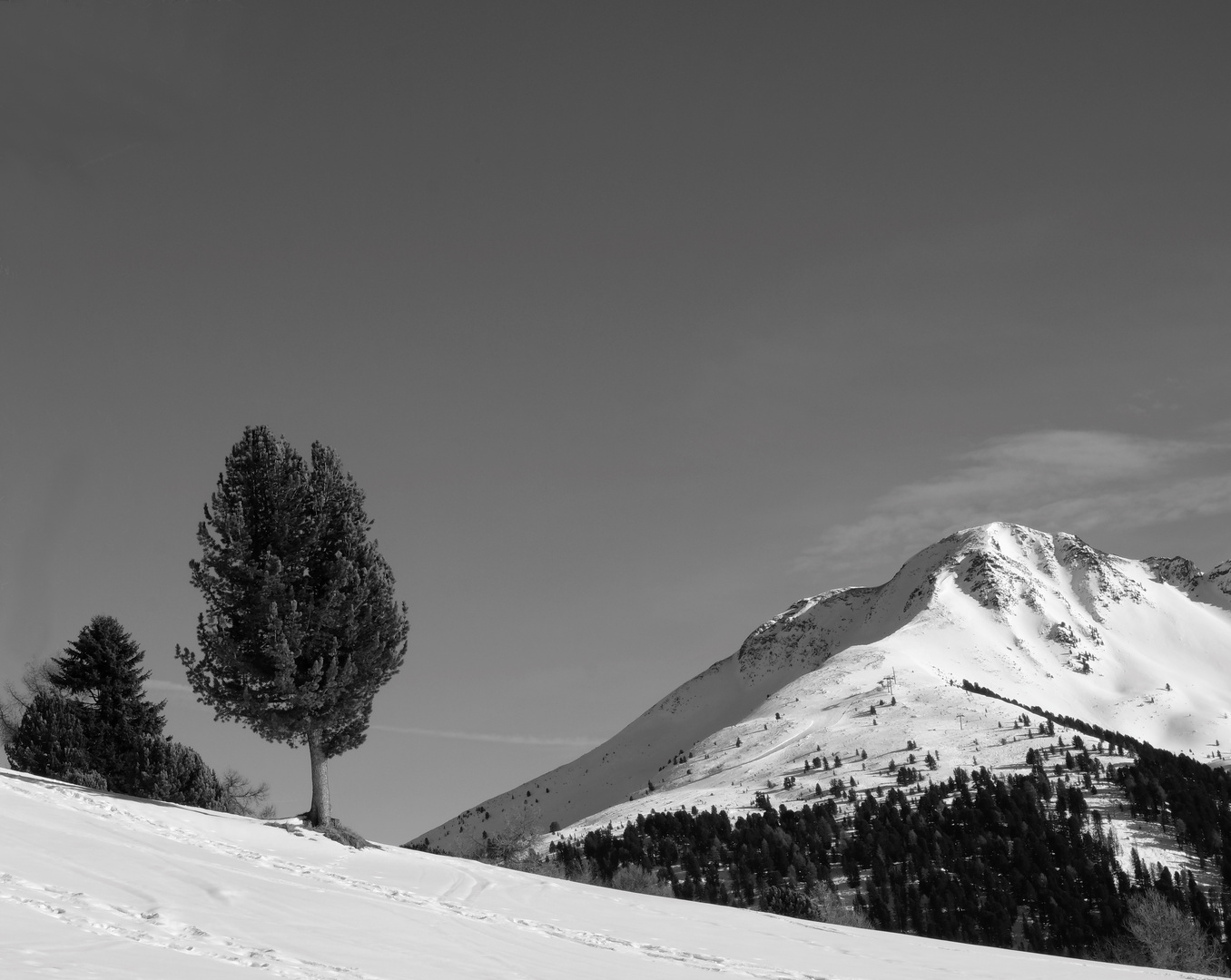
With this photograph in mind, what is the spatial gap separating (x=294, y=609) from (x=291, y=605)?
0.48 feet

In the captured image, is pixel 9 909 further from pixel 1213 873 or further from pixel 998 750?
pixel 998 750

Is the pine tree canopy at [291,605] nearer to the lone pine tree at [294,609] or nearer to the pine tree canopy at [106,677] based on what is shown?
the lone pine tree at [294,609]

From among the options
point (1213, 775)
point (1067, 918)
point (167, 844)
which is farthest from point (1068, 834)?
point (167, 844)

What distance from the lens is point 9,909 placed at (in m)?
12.4

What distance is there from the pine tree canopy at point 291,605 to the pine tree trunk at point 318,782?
167mm

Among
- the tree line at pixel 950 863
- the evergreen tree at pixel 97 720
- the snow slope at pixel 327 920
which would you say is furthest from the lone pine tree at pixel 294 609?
the tree line at pixel 950 863

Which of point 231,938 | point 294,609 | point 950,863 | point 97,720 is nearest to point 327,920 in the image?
point 231,938

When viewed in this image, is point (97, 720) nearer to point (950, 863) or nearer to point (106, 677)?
point (106, 677)

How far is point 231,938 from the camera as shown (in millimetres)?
12961

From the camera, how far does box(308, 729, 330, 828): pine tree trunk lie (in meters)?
29.5

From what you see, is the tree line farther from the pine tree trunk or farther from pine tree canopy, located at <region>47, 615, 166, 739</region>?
the pine tree trunk

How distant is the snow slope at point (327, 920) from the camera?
39.7 feet

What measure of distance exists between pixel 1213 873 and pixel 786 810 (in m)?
46.0

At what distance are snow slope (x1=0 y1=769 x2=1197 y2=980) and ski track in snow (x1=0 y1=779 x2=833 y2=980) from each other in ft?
0.17
